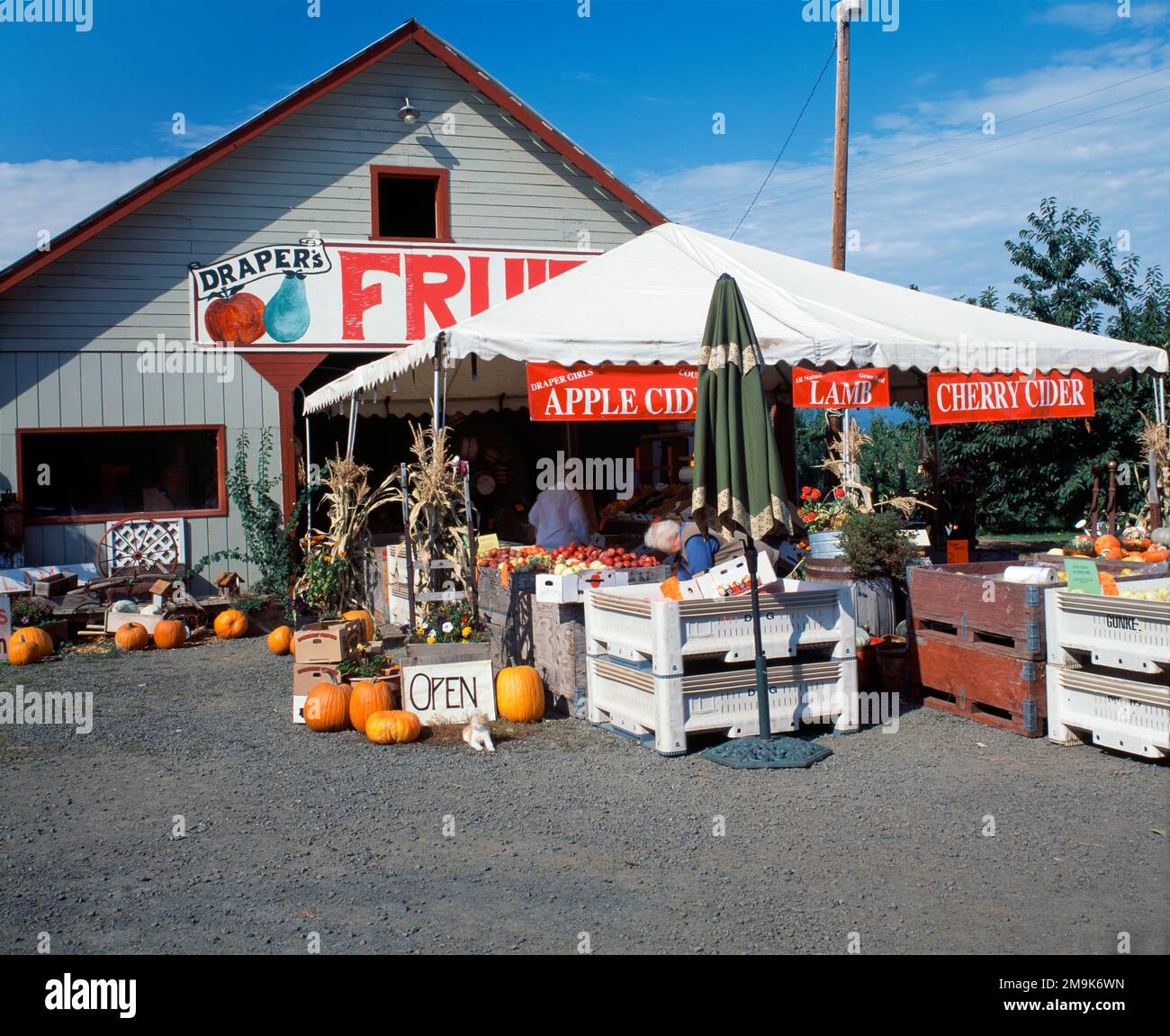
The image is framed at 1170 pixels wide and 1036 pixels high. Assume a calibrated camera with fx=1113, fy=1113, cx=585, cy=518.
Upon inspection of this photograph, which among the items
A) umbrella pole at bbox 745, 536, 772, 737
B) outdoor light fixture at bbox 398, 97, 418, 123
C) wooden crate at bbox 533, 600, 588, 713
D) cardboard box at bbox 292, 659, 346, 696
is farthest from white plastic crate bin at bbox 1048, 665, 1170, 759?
outdoor light fixture at bbox 398, 97, 418, 123

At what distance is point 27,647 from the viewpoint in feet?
35.6

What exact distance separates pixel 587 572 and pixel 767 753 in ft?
6.90

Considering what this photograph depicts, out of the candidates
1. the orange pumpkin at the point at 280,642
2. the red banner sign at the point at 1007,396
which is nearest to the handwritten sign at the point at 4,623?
the orange pumpkin at the point at 280,642

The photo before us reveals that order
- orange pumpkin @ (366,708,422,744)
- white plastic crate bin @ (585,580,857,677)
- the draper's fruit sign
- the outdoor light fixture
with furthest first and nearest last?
the outdoor light fixture → the draper's fruit sign → orange pumpkin @ (366,708,422,744) → white plastic crate bin @ (585,580,857,677)

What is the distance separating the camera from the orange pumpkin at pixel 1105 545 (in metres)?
8.46

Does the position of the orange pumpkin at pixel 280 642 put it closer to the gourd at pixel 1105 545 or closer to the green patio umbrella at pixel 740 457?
the green patio umbrella at pixel 740 457

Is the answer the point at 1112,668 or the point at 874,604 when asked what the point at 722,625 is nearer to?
the point at 1112,668

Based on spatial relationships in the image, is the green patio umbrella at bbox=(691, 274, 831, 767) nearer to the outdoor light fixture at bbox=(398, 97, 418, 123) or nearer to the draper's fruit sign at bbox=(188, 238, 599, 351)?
the draper's fruit sign at bbox=(188, 238, 599, 351)

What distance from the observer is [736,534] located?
26.2ft

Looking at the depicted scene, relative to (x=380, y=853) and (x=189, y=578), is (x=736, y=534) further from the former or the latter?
(x=189, y=578)

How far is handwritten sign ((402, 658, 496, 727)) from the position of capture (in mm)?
7707

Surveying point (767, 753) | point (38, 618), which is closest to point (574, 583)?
point (767, 753)

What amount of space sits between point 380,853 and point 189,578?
31.9ft

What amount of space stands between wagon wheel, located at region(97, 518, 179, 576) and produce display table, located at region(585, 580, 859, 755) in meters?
8.32
